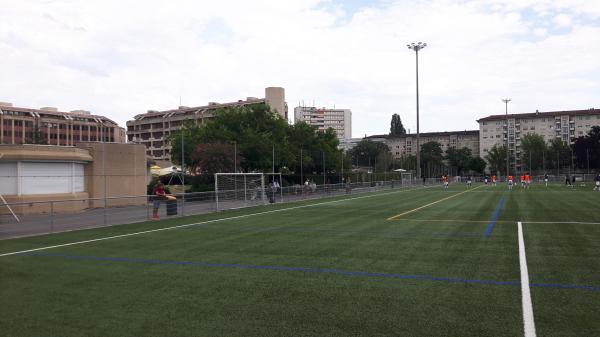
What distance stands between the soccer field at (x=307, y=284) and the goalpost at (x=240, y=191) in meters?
10.7

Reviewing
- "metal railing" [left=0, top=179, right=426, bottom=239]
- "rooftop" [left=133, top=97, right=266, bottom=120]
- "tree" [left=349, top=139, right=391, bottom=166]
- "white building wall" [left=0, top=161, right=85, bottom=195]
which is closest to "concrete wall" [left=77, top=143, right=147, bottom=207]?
"white building wall" [left=0, top=161, right=85, bottom=195]

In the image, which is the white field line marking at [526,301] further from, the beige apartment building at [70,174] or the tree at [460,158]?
the tree at [460,158]

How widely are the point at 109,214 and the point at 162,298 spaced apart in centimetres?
1399

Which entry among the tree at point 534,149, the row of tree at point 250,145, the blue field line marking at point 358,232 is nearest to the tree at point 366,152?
the tree at point 534,149

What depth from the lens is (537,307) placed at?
6152 mm

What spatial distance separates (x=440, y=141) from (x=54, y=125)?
11969cm

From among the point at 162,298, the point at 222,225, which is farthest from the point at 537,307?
the point at 222,225

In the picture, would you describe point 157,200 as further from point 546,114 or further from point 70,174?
point 546,114

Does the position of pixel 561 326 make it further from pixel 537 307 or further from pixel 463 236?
pixel 463 236

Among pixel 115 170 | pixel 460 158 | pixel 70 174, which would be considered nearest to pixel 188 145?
pixel 115 170

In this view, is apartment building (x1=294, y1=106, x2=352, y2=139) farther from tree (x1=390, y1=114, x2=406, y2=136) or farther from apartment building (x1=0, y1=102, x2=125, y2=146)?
apartment building (x1=0, y1=102, x2=125, y2=146)

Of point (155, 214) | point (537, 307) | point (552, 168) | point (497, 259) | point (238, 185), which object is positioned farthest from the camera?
point (552, 168)

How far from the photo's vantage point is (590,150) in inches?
3765

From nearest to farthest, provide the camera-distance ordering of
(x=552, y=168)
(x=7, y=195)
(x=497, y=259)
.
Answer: (x=497, y=259), (x=7, y=195), (x=552, y=168)
